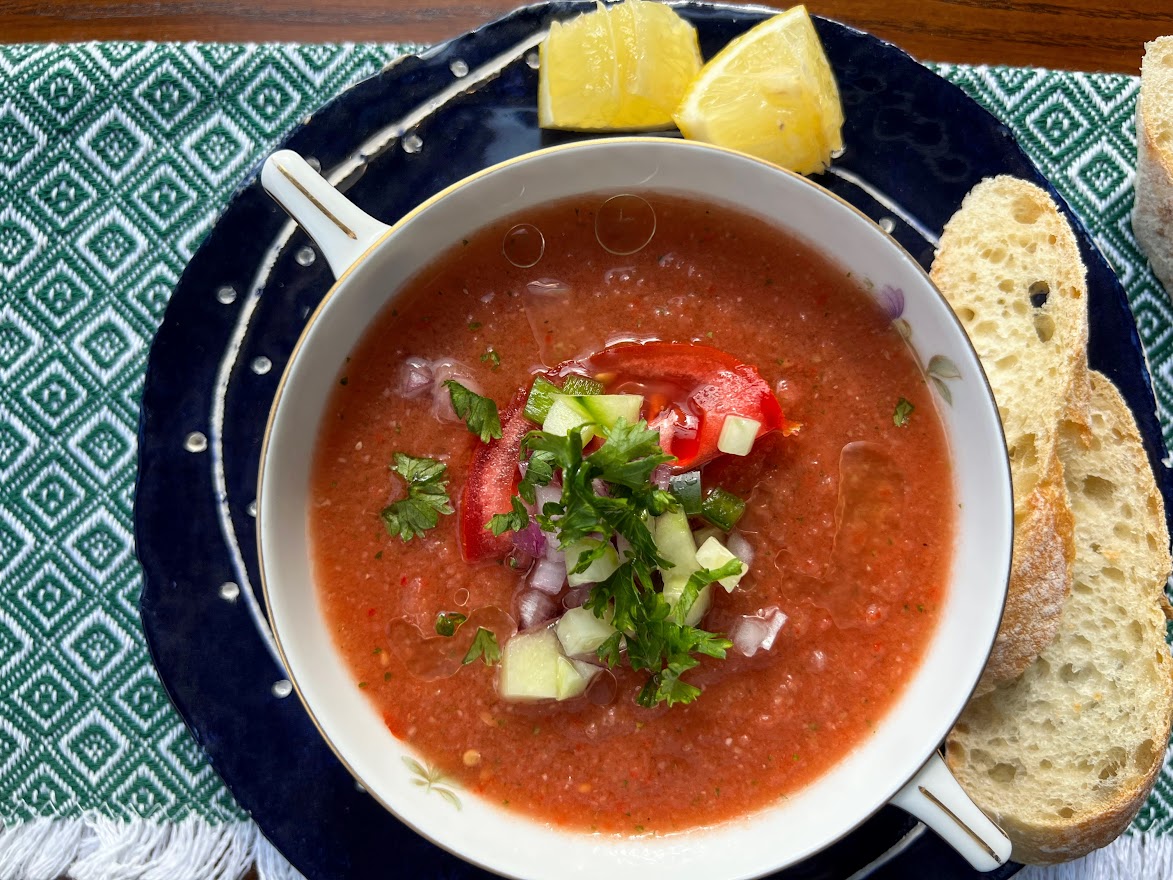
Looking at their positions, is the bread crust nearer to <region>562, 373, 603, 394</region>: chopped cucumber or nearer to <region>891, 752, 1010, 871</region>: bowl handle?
<region>891, 752, 1010, 871</region>: bowl handle

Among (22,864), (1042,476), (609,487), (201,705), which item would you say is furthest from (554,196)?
(22,864)

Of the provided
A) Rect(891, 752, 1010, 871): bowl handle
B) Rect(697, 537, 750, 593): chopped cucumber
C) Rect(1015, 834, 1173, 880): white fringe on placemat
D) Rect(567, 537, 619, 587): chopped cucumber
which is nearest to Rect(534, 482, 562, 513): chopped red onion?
Rect(567, 537, 619, 587): chopped cucumber

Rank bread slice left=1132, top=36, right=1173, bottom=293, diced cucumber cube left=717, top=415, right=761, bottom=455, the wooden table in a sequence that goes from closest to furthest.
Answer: diced cucumber cube left=717, top=415, right=761, bottom=455 → bread slice left=1132, top=36, right=1173, bottom=293 → the wooden table

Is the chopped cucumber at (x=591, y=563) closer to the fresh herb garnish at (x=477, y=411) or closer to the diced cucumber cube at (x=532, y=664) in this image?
the diced cucumber cube at (x=532, y=664)

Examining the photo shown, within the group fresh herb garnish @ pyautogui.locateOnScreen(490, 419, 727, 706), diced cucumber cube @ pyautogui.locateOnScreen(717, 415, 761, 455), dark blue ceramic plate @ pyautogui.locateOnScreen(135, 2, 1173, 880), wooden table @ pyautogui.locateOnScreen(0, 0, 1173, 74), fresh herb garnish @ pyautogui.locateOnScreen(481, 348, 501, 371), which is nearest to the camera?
fresh herb garnish @ pyautogui.locateOnScreen(490, 419, 727, 706)

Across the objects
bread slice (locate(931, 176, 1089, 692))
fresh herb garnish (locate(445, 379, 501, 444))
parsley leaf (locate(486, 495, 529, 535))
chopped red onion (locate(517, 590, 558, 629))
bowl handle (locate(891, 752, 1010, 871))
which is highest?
fresh herb garnish (locate(445, 379, 501, 444))

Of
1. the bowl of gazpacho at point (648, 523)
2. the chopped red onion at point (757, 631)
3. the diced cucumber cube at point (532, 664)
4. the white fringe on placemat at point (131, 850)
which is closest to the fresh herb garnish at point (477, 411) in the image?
the bowl of gazpacho at point (648, 523)

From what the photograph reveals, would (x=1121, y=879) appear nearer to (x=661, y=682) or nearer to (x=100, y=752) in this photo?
(x=661, y=682)

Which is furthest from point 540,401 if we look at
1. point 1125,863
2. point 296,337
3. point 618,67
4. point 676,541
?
point 1125,863
